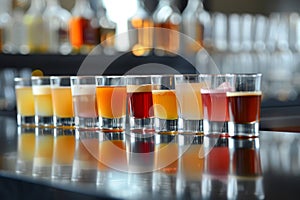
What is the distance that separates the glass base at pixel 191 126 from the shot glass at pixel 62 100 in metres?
0.34

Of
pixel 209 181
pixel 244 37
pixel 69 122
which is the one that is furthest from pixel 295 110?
pixel 209 181

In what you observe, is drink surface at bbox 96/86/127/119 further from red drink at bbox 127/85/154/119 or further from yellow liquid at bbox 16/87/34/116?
yellow liquid at bbox 16/87/34/116

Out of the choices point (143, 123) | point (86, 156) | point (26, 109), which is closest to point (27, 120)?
point (26, 109)

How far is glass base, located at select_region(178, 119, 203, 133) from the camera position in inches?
44.5

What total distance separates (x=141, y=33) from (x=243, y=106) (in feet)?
7.51

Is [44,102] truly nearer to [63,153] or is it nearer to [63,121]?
[63,121]

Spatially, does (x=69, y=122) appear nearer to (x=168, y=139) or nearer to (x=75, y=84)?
(x=75, y=84)

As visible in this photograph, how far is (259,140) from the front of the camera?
3.51ft

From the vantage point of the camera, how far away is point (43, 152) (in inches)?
37.1

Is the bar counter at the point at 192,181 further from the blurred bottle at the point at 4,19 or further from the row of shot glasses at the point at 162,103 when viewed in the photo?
the blurred bottle at the point at 4,19

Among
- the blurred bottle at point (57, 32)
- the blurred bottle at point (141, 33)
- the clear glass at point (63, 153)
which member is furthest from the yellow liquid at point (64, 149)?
the blurred bottle at point (141, 33)

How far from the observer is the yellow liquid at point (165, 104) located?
44.9 inches

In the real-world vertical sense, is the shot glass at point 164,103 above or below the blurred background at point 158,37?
below

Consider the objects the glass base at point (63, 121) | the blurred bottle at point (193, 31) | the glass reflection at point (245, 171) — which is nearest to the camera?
the glass reflection at point (245, 171)
